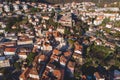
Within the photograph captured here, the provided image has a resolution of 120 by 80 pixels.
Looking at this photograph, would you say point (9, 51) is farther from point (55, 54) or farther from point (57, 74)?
point (57, 74)

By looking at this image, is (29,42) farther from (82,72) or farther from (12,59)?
(82,72)

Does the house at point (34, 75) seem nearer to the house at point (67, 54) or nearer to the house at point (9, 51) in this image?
the house at point (67, 54)

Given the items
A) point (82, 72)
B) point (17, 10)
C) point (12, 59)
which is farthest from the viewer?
point (17, 10)

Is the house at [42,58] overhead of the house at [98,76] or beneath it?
overhead

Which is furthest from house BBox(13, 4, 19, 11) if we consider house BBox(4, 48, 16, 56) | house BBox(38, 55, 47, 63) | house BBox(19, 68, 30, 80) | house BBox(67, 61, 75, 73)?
house BBox(19, 68, 30, 80)

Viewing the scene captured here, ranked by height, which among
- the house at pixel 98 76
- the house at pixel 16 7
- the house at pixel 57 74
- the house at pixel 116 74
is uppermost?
the house at pixel 16 7

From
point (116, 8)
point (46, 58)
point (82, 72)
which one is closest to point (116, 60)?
point (82, 72)

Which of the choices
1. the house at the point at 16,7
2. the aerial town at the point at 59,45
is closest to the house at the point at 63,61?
the aerial town at the point at 59,45

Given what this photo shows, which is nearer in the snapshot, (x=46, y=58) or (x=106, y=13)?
(x=46, y=58)

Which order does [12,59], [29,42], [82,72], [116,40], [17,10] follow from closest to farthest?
[82,72] → [12,59] → [29,42] → [116,40] → [17,10]
